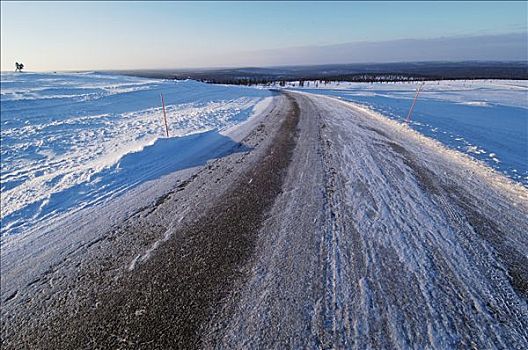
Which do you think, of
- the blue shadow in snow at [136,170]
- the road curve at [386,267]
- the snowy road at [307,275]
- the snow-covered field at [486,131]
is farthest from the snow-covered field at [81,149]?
the snow-covered field at [486,131]

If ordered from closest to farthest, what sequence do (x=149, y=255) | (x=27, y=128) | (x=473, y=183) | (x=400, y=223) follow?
(x=149, y=255), (x=400, y=223), (x=473, y=183), (x=27, y=128)

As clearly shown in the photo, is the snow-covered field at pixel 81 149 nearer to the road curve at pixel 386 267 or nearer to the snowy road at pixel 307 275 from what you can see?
the snowy road at pixel 307 275

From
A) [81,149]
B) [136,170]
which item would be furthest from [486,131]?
[81,149]

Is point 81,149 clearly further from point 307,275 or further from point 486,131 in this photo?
point 486,131

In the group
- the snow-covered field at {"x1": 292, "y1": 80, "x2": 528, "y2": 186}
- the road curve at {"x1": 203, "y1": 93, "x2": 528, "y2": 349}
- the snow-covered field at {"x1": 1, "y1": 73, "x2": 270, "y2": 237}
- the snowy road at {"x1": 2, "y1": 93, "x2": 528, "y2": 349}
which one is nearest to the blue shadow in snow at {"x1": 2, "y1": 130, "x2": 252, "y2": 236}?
the snow-covered field at {"x1": 1, "y1": 73, "x2": 270, "y2": 237}

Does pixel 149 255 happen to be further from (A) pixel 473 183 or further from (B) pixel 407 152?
(B) pixel 407 152

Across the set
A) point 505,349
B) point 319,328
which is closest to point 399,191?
point 505,349
